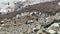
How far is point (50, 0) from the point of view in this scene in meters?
13.6

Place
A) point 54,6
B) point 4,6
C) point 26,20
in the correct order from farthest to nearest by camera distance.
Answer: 1. point 4,6
2. point 54,6
3. point 26,20

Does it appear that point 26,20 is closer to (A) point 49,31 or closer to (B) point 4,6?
(A) point 49,31

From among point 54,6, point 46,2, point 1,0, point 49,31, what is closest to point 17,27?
point 49,31

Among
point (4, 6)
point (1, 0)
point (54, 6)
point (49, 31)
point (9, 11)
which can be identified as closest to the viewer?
point (49, 31)

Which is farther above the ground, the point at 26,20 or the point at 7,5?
the point at 7,5

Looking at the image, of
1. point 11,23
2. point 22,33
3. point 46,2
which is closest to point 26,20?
point 11,23

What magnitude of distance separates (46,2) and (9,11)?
7.24 feet

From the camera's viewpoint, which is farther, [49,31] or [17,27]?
[17,27]

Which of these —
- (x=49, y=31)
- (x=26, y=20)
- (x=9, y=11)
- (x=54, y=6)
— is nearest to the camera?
(x=49, y=31)

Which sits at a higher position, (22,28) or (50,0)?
(50,0)

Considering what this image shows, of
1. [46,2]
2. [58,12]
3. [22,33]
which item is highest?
[46,2]

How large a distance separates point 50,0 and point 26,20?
12.8ft

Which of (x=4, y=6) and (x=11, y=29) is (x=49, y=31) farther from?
(x=4, y=6)

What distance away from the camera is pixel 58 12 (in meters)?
10.5
